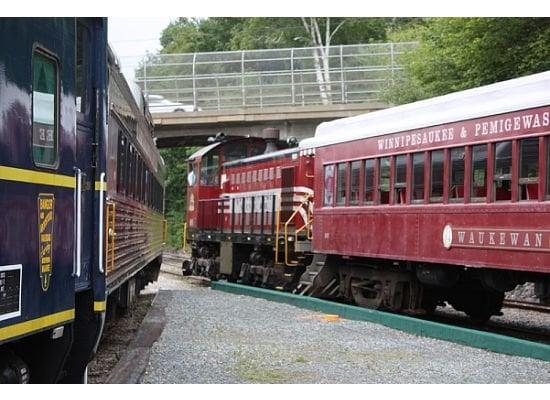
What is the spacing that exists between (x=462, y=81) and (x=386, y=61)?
26.9ft

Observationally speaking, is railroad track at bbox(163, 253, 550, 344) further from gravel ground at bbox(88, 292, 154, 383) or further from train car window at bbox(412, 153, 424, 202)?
gravel ground at bbox(88, 292, 154, 383)

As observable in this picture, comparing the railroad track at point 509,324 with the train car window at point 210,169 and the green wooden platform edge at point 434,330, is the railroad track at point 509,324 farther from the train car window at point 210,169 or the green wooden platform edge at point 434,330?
the train car window at point 210,169

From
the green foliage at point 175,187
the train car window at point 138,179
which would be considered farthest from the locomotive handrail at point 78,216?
the green foliage at point 175,187

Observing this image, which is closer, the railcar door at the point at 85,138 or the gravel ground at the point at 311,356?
the railcar door at the point at 85,138

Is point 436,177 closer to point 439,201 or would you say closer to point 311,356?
point 439,201

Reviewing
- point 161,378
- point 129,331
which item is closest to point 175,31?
point 129,331

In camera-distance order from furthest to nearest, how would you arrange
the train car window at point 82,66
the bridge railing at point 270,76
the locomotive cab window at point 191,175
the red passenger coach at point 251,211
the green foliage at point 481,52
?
the bridge railing at point 270,76, the locomotive cab window at point 191,175, the red passenger coach at point 251,211, the green foliage at point 481,52, the train car window at point 82,66

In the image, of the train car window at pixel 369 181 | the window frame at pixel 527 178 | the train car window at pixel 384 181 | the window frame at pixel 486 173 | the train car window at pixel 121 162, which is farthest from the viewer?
the train car window at pixel 369 181

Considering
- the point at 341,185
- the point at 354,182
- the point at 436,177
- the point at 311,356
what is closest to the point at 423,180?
the point at 436,177

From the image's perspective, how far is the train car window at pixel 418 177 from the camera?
11.7 metres

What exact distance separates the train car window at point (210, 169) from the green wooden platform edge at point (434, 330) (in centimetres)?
737

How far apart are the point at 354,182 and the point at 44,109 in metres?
8.94

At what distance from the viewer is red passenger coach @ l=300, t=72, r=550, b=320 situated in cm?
967

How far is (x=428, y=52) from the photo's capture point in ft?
67.8
